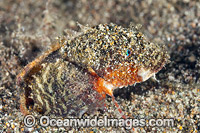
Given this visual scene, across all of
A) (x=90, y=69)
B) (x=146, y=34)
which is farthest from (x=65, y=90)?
(x=146, y=34)

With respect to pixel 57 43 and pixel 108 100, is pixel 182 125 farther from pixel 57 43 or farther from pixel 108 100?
pixel 57 43

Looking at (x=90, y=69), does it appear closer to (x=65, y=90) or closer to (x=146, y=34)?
(x=65, y=90)

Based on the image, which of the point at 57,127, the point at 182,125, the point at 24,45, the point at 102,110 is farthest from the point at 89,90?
the point at 24,45

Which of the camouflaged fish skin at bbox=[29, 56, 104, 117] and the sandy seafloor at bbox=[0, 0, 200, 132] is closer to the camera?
the camouflaged fish skin at bbox=[29, 56, 104, 117]

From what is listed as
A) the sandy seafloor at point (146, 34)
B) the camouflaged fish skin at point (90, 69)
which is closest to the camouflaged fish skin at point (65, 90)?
the camouflaged fish skin at point (90, 69)

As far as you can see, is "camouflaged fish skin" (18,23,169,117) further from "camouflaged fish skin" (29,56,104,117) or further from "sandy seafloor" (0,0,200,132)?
"sandy seafloor" (0,0,200,132)

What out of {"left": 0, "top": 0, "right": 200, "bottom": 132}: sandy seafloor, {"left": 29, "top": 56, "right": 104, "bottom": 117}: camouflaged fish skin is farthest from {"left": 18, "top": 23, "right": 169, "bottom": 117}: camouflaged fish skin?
{"left": 0, "top": 0, "right": 200, "bottom": 132}: sandy seafloor
